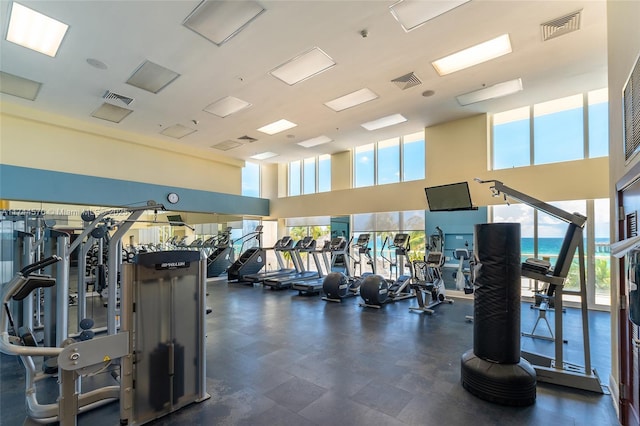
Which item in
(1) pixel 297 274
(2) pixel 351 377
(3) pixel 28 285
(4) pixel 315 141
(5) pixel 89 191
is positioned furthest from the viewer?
(1) pixel 297 274

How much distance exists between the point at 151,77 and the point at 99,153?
4.27 m

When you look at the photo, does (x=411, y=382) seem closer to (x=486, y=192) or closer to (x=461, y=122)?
(x=486, y=192)

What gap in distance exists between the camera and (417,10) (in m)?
3.91

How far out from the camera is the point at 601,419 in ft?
8.45

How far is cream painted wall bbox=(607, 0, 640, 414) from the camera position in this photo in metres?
2.35

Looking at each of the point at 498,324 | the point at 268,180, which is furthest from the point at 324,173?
the point at 498,324

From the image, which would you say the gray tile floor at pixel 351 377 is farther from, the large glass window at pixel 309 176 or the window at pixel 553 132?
the large glass window at pixel 309 176

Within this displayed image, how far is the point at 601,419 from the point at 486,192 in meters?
5.58

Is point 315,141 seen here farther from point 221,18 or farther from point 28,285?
point 28,285

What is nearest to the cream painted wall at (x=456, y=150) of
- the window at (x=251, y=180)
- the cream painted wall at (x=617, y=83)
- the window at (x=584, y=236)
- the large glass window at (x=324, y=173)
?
the window at (x=584, y=236)

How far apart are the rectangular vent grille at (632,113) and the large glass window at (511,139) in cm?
520

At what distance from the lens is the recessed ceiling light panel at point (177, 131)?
320 inches

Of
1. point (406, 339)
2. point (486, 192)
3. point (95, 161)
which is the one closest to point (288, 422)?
point (406, 339)

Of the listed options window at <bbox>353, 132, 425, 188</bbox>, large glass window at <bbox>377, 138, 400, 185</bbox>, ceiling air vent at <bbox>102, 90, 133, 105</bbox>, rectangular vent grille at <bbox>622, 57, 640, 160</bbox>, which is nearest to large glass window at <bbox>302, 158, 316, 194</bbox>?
window at <bbox>353, 132, 425, 188</bbox>
